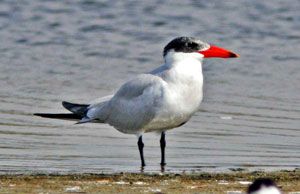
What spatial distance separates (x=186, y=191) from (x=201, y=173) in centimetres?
109

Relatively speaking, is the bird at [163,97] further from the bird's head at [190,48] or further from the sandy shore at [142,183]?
the sandy shore at [142,183]

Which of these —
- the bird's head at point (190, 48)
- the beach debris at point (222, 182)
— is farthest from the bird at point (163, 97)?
the beach debris at point (222, 182)

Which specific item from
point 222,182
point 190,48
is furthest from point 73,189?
point 190,48

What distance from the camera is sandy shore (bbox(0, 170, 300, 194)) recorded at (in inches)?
324

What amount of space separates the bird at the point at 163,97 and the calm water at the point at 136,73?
0.33 meters

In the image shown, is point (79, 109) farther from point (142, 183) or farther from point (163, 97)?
point (142, 183)

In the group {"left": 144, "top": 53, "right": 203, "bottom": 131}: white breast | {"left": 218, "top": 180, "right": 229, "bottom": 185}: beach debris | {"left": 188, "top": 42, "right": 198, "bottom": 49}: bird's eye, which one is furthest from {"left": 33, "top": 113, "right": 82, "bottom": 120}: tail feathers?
{"left": 218, "top": 180, "right": 229, "bottom": 185}: beach debris

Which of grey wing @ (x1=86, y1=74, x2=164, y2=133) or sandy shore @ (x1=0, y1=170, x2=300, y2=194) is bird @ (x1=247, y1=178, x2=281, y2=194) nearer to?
sandy shore @ (x1=0, y1=170, x2=300, y2=194)

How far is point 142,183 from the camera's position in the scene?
8.70 meters

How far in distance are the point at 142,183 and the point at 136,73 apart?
22.3 ft

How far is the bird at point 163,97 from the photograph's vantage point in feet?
33.1

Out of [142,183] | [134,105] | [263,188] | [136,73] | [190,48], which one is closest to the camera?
[263,188]

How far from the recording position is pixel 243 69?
15.8 metres

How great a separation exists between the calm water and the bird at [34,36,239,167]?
0.33 m
